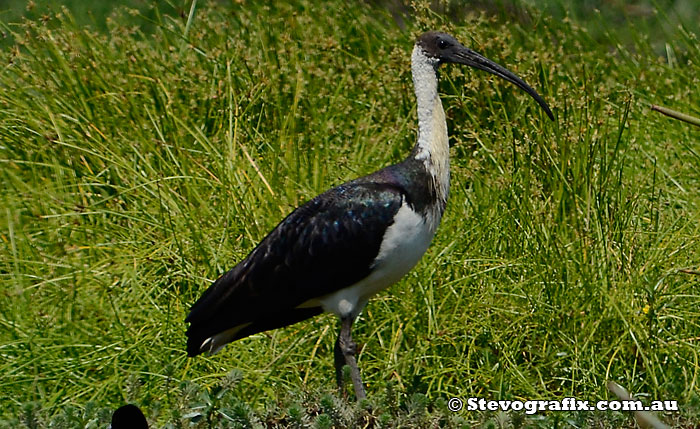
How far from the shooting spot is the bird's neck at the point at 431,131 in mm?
4387

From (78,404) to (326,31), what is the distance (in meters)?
3.00

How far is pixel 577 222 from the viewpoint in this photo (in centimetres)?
480

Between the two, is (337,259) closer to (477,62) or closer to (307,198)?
(307,198)

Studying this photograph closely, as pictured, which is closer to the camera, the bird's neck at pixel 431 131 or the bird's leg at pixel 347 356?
the bird's leg at pixel 347 356

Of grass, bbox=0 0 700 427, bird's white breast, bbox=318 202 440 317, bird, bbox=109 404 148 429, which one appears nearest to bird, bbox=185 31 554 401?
bird's white breast, bbox=318 202 440 317

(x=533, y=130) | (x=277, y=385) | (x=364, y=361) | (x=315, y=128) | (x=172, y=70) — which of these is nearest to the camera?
(x=277, y=385)

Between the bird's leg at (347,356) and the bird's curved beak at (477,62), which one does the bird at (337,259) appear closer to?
the bird's leg at (347,356)

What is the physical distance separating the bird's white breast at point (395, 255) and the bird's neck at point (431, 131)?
185 mm

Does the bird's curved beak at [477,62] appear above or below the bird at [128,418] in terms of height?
above

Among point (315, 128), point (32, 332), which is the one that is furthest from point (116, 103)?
point (32, 332)

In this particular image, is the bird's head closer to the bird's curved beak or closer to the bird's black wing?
the bird's curved beak

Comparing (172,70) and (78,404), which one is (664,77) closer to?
(172,70)

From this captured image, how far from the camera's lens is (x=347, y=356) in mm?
4266

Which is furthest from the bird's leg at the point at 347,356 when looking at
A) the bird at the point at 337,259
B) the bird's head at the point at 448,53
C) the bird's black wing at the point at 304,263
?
the bird's head at the point at 448,53
